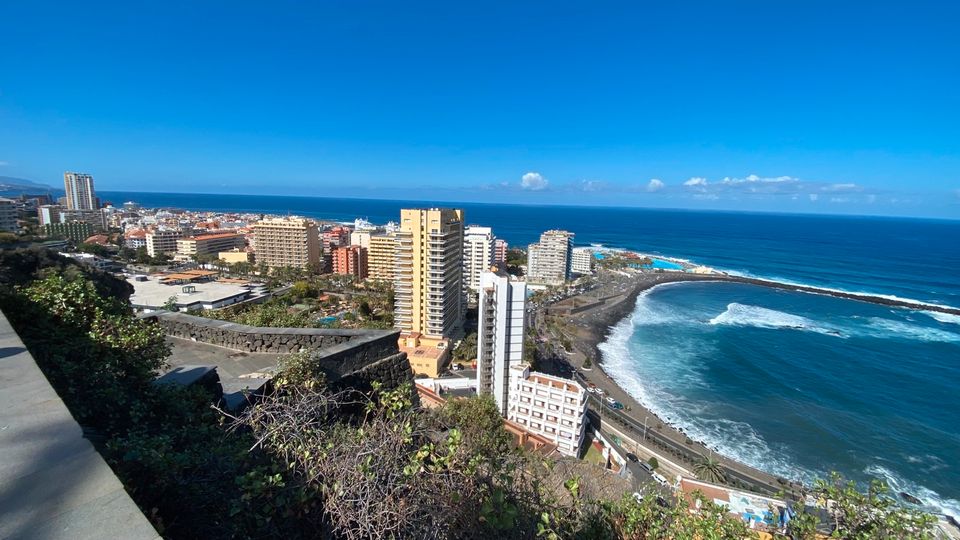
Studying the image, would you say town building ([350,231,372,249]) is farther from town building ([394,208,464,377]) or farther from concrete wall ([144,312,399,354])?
concrete wall ([144,312,399,354])

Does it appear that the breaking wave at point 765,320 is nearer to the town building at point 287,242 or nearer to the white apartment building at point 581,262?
the white apartment building at point 581,262

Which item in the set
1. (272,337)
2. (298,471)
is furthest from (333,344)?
(298,471)

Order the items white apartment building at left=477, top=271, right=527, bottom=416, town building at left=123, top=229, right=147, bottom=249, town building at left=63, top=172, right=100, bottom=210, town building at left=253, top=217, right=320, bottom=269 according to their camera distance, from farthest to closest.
Answer: town building at left=63, top=172, right=100, bottom=210
town building at left=123, top=229, right=147, bottom=249
town building at left=253, top=217, right=320, bottom=269
white apartment building at left=477, top=271, right=527, bottom=416

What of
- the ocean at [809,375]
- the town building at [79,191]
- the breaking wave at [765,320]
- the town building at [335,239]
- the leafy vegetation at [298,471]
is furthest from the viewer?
the town building at [79,191]

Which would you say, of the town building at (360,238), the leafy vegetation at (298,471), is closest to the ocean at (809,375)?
the leafy vegetation at (298,471)

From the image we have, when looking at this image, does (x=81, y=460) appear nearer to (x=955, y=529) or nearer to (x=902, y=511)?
(x=902, y=511)

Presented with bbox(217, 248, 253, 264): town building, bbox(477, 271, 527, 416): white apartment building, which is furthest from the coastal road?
bbox(217, 248, 253, 264): town building
